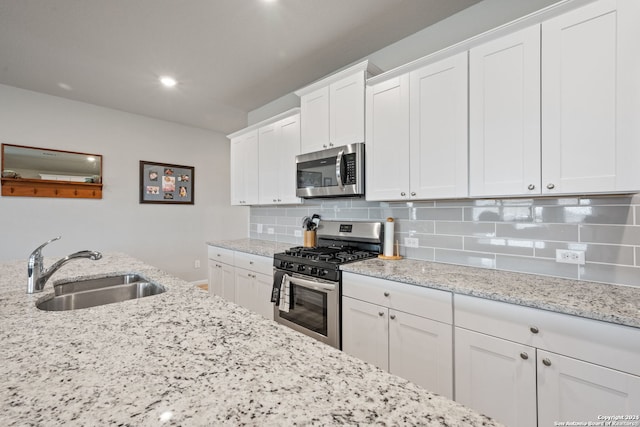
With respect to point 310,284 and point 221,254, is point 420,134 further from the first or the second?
point 221,254

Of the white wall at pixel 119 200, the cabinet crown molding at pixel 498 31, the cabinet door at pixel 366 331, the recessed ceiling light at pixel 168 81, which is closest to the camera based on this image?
the cabinet crown molding at pixel 498 31

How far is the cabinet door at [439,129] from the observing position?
5.65 feet

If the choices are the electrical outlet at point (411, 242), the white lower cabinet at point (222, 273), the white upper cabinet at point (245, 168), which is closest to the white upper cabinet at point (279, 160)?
the white upper cabinet at point (245, 168)

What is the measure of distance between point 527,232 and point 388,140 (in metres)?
1.08

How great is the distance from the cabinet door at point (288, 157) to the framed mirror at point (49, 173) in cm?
268

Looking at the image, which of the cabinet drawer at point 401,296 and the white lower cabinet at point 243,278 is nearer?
the cabinet drawer at point 401,296

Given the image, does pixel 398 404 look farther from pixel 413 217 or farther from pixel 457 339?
pixel 413 217

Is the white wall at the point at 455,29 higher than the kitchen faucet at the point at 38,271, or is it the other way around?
the white wall at the point at 455,29

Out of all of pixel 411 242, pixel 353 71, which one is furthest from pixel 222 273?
pixel 353 71

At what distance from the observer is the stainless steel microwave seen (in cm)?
223

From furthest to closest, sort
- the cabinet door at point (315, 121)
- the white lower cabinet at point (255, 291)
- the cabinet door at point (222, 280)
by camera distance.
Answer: the cabinet door at point (222, 280), the white lower cabinet at point (255, 291), the cabinet door at point (315, 121)

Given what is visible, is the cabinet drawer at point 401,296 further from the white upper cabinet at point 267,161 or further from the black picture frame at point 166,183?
the black picture frame at point 166,183

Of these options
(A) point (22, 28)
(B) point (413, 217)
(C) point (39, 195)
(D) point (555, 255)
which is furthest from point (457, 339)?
(C) point (39, 195)

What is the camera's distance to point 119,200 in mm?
3951
